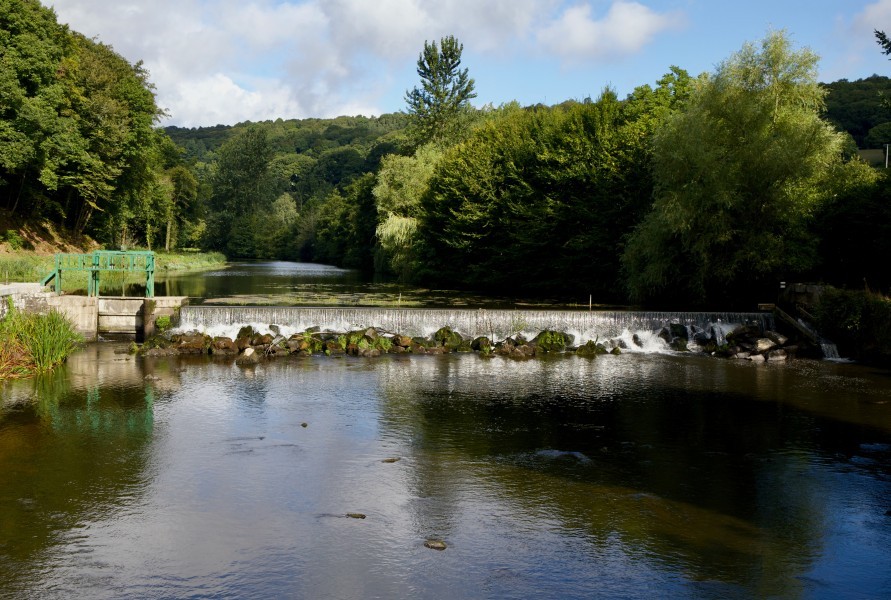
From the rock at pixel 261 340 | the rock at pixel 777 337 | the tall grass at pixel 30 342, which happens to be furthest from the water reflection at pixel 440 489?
the rock at pixel 777 337

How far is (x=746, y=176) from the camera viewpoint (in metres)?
33.8

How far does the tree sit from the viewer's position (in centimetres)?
8169

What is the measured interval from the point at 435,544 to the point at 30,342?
17.3 meters

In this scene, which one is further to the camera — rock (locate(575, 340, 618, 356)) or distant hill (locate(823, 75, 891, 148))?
distant hill (locate(823, 75, 891, 148))

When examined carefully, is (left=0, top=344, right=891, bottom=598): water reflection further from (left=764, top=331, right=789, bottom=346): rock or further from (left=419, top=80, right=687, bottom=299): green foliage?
(left=419, top=80, right=687, bottom=299): green foliage

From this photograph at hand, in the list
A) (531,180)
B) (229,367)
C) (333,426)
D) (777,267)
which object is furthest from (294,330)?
(531,180)

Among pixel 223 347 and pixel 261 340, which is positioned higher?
pixel 261 340

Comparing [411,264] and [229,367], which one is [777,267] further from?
[411,264]

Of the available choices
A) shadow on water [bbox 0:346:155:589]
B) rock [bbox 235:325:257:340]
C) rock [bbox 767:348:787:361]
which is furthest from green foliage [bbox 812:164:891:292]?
shadow on water [bbox 0:346:155:589]

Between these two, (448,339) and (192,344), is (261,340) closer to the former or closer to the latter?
(192,344)

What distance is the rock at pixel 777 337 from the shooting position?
2764 cm

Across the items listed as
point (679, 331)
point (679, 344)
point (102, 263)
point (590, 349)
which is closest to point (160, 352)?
point (102, 263)

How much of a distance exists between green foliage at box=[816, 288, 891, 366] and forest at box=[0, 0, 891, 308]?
6.68 ft

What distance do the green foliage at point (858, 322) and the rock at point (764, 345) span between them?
2.37 m
